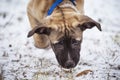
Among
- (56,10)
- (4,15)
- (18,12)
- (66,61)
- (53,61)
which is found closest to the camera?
(66,61)

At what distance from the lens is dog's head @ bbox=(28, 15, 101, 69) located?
4.72 meters

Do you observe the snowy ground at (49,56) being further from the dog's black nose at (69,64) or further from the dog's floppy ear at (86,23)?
the dog's floppy ear at (86,23)

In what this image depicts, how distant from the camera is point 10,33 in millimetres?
8453

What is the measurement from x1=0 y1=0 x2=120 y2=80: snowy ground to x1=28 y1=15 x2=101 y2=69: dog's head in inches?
13.0

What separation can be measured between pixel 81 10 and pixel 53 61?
3.54 ft

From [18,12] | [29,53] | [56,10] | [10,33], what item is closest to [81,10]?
[56,10]

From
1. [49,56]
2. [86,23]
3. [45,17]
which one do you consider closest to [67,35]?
[86,23]

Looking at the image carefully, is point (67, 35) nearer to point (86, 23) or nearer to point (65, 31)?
point (65, 31)

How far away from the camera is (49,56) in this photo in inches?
249

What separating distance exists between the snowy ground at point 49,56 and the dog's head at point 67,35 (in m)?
0.33

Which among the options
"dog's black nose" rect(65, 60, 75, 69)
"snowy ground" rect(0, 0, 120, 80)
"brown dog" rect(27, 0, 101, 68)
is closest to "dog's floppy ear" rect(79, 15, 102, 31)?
"brown dog" rect(27, 0, 101, 68)

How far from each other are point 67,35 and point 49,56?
1.62 meters

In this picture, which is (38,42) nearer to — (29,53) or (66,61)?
(29,53)

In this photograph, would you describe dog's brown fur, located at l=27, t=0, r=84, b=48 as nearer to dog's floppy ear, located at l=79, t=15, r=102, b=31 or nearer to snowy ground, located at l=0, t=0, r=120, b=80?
dog's floppy ear, located at l=79, t=15, r=102, b=31
